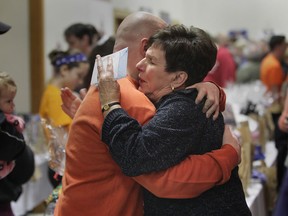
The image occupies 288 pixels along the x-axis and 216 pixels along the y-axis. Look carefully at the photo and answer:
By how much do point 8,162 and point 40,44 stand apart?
12.8ft

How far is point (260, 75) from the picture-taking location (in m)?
7.20

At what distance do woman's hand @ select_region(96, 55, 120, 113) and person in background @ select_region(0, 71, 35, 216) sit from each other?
603mm

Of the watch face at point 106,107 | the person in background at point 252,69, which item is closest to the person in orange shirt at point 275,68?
the person in background at point 252,69

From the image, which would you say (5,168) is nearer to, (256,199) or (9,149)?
(9,149)

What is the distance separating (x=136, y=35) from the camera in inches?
65.4

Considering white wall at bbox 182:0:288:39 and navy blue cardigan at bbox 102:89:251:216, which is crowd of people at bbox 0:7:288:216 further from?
white wall at bbox 182:0:288:39

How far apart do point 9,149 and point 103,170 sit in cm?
63

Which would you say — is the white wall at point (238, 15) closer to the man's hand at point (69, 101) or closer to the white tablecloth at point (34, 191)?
the white tablecloth at point (34, 191)

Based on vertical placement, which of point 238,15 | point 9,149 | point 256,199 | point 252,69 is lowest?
point 238,15

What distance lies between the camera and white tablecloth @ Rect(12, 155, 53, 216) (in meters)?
3.81

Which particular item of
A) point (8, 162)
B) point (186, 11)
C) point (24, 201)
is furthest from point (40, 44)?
point (186, 11)

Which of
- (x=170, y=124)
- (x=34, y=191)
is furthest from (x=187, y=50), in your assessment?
(x=34, y=191)

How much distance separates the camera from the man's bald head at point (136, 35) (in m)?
1.66

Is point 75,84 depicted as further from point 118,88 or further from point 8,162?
point 118,88
